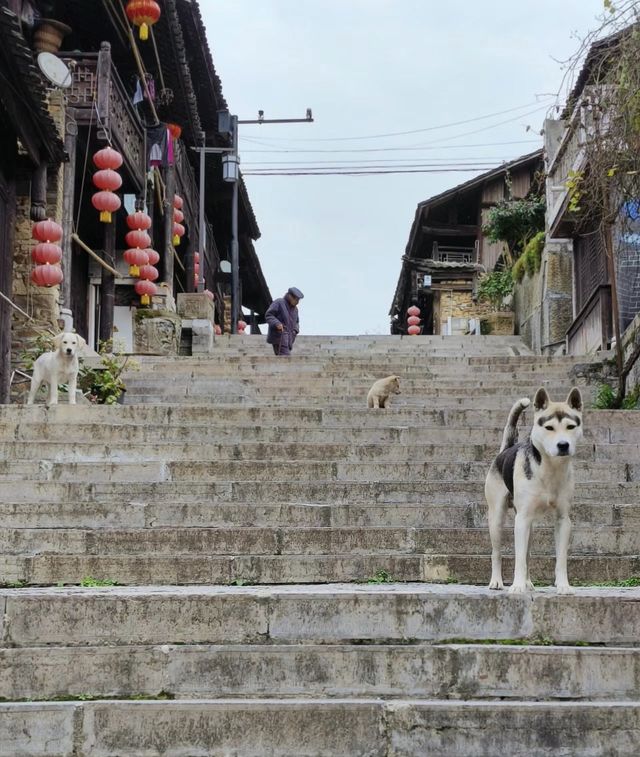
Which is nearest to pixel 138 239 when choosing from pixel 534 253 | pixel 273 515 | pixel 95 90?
pixel 95 90

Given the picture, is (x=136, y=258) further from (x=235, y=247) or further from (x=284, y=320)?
(x=235, y=247)

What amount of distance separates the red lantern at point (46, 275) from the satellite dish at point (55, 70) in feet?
8.57

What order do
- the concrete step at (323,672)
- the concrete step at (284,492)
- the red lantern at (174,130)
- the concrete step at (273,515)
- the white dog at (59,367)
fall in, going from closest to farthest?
the concrete step at (323,672) → the concrete step at (273,515) → the concrete step at (284,492) → the white dog at (59,367) → the red lantern at (174,130)

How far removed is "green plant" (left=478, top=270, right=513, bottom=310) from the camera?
28.2 metres

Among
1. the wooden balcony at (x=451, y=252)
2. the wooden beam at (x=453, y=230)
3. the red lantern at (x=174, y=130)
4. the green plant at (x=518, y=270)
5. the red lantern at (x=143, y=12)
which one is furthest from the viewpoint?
the wooden balcony at (x=451, y=252)

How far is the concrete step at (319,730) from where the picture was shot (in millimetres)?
4715

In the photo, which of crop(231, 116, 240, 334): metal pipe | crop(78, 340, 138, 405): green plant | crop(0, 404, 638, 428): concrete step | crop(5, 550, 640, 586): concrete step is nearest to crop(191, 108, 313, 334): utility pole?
crop(231, 116, 240, 334): metal pipe

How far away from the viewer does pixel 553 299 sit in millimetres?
23078

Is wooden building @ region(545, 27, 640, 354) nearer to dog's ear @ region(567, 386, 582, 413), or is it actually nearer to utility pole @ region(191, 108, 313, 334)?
dog's ear @ region(567, 386, 582, 413)

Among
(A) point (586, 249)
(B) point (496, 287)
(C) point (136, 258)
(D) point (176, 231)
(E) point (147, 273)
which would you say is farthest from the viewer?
(B) point (496, 287)

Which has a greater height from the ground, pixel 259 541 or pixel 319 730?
pixel 259 541

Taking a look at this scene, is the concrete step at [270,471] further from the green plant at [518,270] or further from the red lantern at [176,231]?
the green plant at [518,270]

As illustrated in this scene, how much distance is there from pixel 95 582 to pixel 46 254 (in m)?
8.30

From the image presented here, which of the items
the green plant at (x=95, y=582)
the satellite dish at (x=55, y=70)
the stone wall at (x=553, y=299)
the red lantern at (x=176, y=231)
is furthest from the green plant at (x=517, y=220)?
the green plant at (x=95, y=582)
